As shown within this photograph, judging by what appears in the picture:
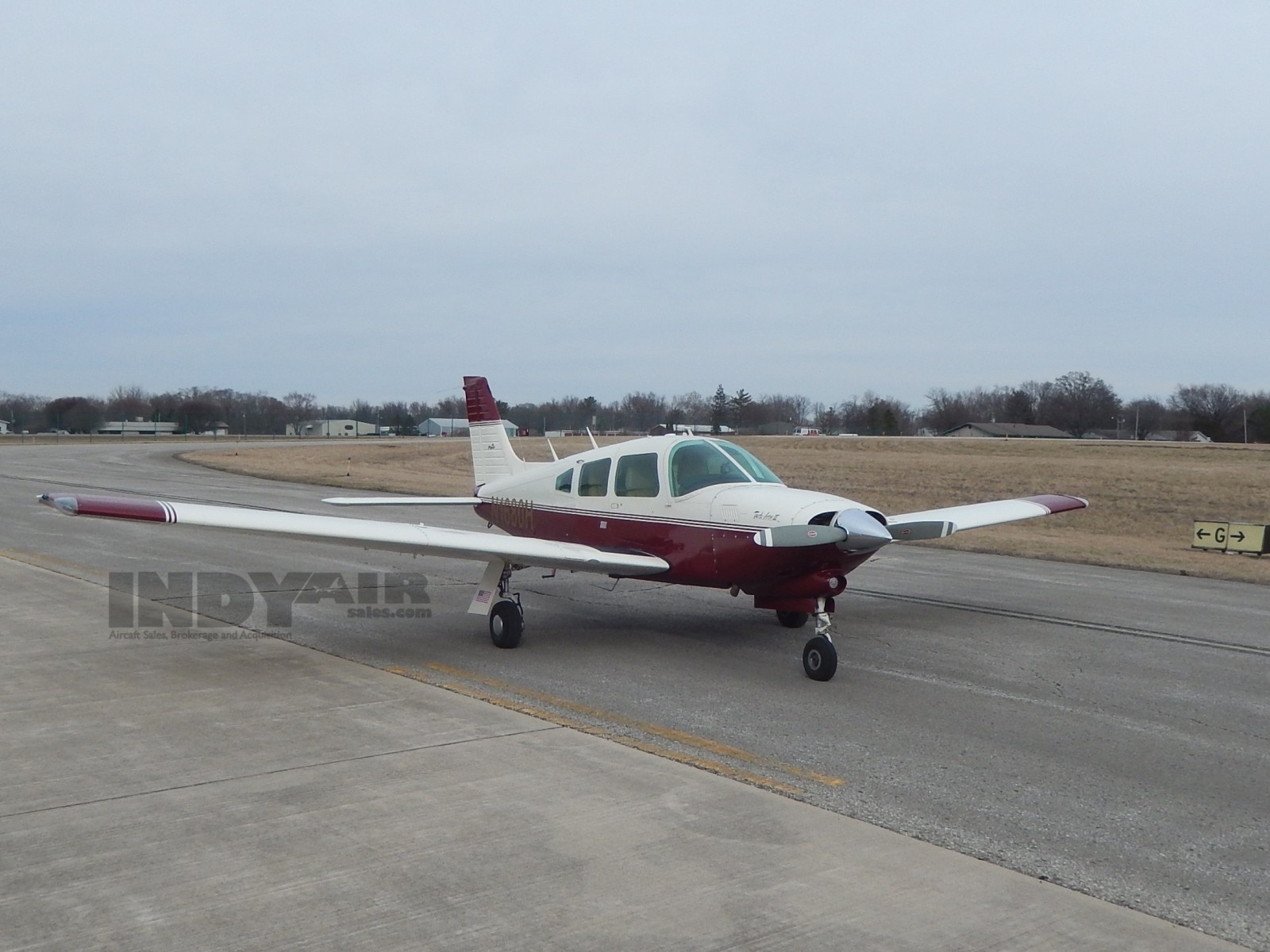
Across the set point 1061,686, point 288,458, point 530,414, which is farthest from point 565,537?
point 530,414

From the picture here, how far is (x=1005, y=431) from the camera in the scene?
341 feet

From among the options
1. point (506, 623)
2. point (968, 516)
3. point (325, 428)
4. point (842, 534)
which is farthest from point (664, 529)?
point (325, 428)

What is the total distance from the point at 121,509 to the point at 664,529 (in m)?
4.71

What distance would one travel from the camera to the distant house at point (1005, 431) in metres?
103

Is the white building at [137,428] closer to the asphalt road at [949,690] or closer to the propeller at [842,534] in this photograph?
the asphalt road at [949,690]

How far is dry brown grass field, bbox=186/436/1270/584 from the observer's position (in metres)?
19.2

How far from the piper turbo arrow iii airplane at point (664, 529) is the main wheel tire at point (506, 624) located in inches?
0.5

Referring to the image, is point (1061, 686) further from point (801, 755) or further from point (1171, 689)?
point (801, 755)

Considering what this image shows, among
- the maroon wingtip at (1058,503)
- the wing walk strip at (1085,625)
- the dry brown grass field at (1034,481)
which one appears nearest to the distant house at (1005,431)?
the dry brown grass field at (1034,481)

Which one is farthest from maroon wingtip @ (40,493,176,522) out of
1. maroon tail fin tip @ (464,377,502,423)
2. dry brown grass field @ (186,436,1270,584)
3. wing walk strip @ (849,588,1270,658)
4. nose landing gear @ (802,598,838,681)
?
dry brown grass field @ (186,436,1270,584)

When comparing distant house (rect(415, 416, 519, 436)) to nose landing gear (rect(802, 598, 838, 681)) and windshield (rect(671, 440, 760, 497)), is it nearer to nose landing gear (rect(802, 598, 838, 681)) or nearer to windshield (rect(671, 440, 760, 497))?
windshield (rect(671, 440, 760, 497))

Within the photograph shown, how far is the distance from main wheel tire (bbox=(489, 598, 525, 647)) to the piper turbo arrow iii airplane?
12 mm

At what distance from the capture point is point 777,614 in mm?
10977

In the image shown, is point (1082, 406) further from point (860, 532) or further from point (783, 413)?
point (860, 532)
